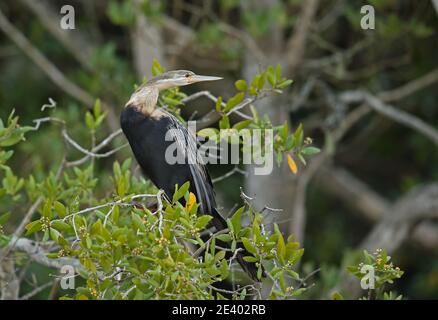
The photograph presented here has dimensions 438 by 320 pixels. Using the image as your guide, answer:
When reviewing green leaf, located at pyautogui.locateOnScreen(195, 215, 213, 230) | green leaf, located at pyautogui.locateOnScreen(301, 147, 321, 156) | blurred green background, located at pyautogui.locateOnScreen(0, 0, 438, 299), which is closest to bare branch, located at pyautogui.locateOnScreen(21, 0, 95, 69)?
blurred green background, located at pyautogui.locateOnScreen(0, 0, 438, 299)

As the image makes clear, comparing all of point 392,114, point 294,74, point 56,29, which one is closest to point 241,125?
point 392,114

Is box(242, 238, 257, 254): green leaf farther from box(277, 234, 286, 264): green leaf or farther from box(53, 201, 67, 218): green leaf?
box(53, 201, 67, 218): green leaf

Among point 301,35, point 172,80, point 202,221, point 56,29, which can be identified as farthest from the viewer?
point 56,29

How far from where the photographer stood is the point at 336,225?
8.70 metres

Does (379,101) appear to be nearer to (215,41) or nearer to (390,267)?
(215,41)

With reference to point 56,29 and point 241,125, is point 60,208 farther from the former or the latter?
point 56,29

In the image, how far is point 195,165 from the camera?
422 centimetres

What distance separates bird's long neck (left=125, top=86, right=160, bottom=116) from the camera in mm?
4281

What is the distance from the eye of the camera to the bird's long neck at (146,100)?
4281 millimetres

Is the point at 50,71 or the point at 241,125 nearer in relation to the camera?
the point at 241,125

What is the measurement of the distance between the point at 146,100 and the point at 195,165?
393mm

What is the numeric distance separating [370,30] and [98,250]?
425 centimetres

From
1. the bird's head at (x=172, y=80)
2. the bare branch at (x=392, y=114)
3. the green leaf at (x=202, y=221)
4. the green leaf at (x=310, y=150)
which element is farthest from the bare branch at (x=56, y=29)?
the green leaf at (x=202, y=221)
